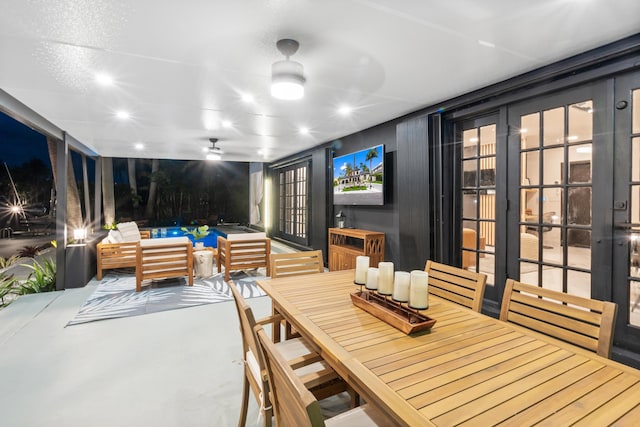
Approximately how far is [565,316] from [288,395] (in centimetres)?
133

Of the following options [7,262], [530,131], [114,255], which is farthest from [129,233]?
[530,131]

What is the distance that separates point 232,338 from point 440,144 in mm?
2925

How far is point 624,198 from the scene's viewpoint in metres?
2.11

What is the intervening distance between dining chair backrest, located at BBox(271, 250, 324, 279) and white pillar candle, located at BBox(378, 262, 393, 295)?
887 millimetres

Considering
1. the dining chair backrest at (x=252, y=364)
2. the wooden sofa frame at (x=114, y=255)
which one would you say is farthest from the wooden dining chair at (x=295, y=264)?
the wooden sofa frame at (x=114, y=255)

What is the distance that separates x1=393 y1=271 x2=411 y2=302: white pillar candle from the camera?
1.43 metres

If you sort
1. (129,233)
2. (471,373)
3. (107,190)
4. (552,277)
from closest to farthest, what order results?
1. (471,373)
2. (552,277)
3. (129,233)
4. (107,190)

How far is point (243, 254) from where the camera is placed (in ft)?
15.5

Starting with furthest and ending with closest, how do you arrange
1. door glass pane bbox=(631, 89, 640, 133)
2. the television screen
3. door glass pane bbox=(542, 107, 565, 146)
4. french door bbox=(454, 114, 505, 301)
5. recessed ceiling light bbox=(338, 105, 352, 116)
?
the television screen < recessed ceiling light bbox=(338, 105, 352, 116) < french door bbox=(454, 114, 505, 301) < door glass pane bbox=(542, 107, 565, 146) < door glass pane bbox=(631, 89, 640, 133)

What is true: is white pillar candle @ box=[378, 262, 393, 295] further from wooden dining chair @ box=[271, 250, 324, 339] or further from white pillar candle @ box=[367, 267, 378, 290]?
wooden dining chair @ box=[271, 250, 324, 339]

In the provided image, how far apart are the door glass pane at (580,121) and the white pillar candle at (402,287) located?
80.7 inches

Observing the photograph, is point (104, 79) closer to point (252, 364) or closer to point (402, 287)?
point (252, 364)

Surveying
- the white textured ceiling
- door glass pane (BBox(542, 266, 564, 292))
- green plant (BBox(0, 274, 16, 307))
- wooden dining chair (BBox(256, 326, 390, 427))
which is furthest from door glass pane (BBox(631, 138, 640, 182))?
green plant (BBox(0, 274, 16, 307))

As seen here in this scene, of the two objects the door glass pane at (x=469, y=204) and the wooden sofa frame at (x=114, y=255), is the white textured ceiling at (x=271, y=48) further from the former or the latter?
the wooden sofa frame at (x=114, y=255)
